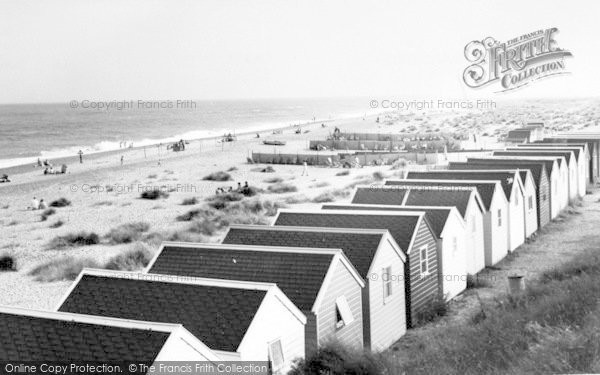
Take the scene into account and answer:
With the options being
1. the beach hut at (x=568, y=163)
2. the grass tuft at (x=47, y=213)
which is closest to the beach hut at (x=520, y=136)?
the beach hut at (x=568, y=163)

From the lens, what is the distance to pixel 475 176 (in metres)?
32.6

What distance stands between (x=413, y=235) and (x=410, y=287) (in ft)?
4.75

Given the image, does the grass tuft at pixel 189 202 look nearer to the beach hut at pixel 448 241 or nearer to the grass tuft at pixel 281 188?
the grass tuft at pixel 281 188

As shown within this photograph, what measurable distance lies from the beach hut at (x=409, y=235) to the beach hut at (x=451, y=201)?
3.80 metres

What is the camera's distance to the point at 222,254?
17.7 meters

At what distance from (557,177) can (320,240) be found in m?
23.3

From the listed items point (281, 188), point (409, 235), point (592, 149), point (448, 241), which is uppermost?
point (409, 235)

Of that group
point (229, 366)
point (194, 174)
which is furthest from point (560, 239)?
point (194, 174)

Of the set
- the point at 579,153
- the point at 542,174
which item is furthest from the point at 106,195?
the point at 579,153

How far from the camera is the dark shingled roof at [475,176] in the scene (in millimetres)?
31328

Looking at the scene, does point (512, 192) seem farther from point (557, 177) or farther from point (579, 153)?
point (579, 153)

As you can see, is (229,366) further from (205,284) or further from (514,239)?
(514,239)

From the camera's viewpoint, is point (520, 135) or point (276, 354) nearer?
point (276, 354)

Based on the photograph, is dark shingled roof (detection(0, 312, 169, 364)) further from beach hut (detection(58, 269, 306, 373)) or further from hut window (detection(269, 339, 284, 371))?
hut window (detection(269, 339, 284, 371))
